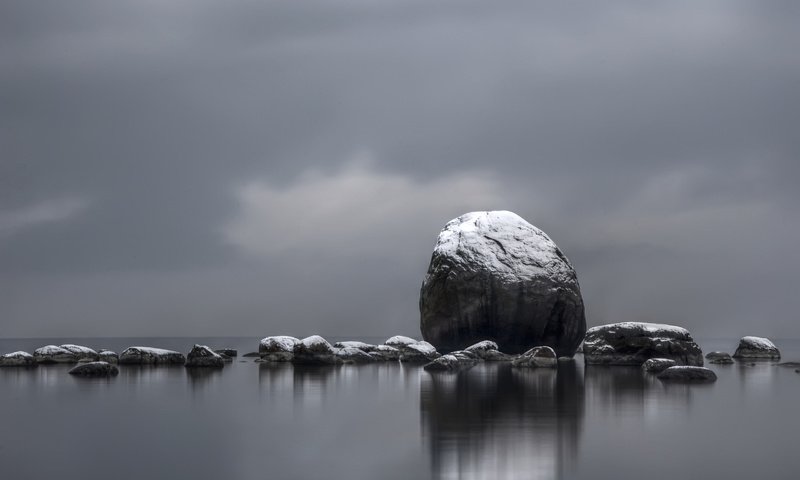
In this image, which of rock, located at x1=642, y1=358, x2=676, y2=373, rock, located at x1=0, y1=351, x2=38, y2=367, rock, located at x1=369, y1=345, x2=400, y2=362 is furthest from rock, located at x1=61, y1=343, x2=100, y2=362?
rock, located at x1=642, y1=358, x2=676, y2=373

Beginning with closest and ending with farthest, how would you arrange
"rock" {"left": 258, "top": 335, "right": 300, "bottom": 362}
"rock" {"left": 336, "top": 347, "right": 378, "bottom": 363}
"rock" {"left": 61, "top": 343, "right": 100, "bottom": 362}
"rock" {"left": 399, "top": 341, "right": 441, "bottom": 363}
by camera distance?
"rock" {"left": 61, "top": 343, "right": 100, "bottom": 362} < "rock" {"left": 336, "top": 347, "right": 378, "bottom": 363} < "rock" {"left": 258, "top": 335, "right": 300, "bottom": 362} < "rock" {"left": 399, "top": 341, "right": 441, "bottom": 363}

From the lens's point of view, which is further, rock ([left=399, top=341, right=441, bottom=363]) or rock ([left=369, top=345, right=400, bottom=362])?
rock ([left=369, top=345, right=400, bottom=362])

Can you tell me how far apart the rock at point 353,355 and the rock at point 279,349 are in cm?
209

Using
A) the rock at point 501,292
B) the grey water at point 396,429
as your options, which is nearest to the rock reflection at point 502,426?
the grey water at point 396,429

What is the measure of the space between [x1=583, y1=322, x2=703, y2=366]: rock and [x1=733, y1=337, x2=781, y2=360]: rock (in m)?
15.1

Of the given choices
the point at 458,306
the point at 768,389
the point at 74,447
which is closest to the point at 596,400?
the point at 768,389

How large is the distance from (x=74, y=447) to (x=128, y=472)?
2.44 m

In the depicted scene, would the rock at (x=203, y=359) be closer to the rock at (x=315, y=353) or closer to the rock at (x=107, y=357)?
the rock at (x=107, y=357)

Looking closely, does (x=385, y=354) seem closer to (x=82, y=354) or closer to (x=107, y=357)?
(x=107, y=357)

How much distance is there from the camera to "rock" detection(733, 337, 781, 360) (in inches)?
1858

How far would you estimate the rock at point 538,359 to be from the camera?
32969mm

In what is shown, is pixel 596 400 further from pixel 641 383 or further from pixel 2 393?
pixel 2 393

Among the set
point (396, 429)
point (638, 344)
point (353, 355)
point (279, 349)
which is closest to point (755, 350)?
point (638, 344)

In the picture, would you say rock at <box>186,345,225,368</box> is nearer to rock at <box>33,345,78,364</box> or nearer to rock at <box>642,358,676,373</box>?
rock at <box>33,345,78,364</box>
